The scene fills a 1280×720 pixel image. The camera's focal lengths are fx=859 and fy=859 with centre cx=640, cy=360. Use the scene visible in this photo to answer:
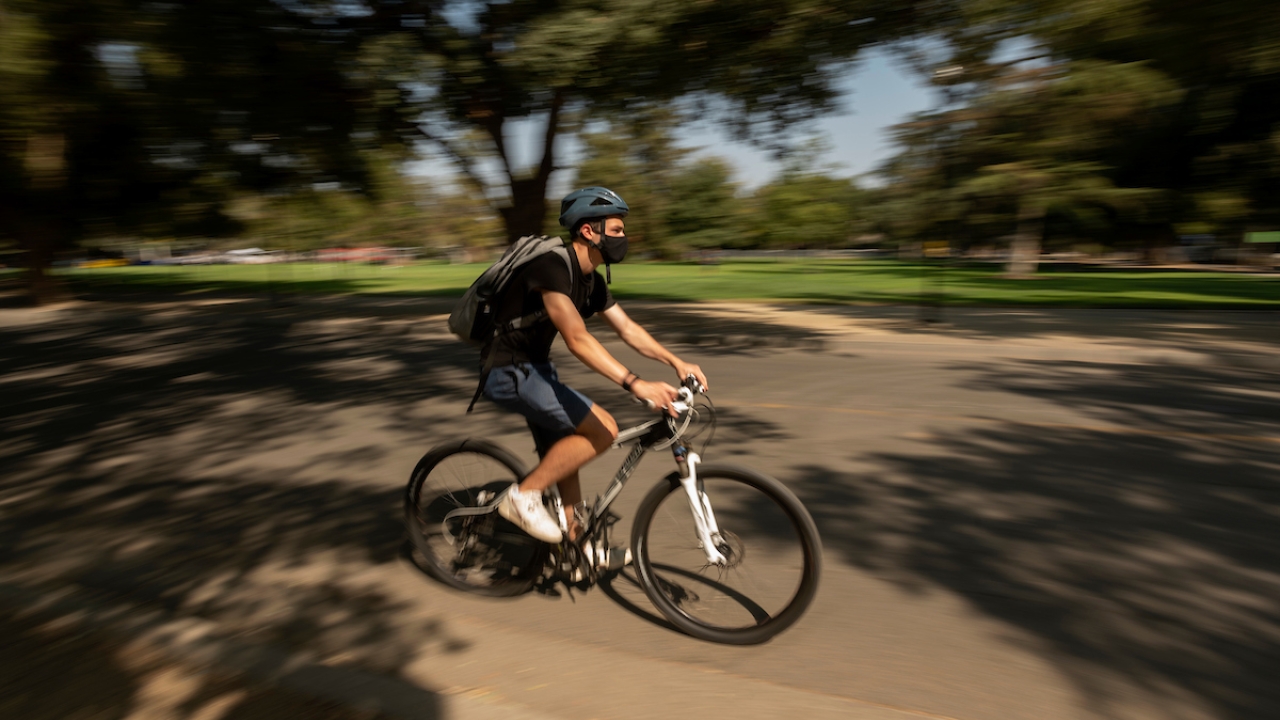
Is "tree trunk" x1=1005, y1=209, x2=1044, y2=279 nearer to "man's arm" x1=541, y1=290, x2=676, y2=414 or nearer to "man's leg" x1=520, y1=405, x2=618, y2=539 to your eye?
"man's leg" x1=520, y1=405, x2=618, y2=539

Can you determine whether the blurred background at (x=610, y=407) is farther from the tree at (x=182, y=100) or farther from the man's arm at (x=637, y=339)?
the man's arm at (x=637, y=339)

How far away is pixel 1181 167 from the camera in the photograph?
28.0m

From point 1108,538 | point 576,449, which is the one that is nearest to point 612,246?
point 576,449

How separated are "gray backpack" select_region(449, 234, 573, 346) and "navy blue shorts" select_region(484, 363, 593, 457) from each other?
18 centimetres

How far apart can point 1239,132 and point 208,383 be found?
79.5ft

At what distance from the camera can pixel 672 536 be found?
346cm

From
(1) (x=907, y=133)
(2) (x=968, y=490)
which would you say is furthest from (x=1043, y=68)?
(2) (x=968, y=490)

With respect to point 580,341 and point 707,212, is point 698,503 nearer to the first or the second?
point 580,341

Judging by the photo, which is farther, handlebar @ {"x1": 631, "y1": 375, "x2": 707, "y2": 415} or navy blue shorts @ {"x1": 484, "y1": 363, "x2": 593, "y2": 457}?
navy blue shorts @ {"x1": 484, "y1": 363, "x2": 593, "y2": 457}

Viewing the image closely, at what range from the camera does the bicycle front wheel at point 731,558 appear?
3.19 meters

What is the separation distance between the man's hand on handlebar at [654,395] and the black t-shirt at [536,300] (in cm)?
42

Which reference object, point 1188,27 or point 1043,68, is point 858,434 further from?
point 1043,68

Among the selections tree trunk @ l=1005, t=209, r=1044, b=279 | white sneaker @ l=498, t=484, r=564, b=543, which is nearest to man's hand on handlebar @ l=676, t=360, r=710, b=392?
white sneaker @ l=498, t=484, r=564, b=543

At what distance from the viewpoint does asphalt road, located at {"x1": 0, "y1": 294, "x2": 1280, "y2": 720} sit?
9.87 ft
